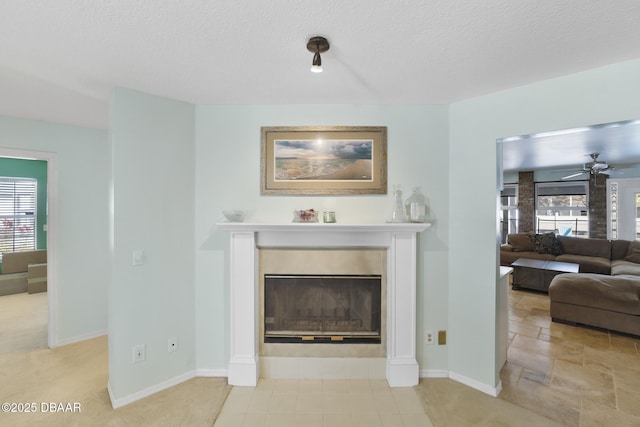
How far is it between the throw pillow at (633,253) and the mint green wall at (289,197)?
5.04m

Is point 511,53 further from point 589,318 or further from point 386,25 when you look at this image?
point 589,318

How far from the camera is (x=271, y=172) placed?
2.44 metres

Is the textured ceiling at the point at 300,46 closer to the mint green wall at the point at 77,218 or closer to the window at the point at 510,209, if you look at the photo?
the mint green wall at the point at 77,218

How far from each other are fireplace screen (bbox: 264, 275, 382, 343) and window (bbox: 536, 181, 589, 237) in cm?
650

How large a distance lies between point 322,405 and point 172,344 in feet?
4.35

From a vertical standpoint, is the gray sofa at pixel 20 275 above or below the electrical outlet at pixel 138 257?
below

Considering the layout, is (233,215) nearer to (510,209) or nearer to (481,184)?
(481,184)

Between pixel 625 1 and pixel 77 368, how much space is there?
451 cm

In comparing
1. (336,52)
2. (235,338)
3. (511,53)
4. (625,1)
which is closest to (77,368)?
(235,338)

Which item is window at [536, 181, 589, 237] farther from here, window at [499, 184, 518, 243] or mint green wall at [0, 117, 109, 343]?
mint green wall at [0, 117, 109, 343]

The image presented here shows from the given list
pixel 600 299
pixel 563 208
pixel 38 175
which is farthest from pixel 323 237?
pixel 563 208

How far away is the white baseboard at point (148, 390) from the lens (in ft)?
6.69

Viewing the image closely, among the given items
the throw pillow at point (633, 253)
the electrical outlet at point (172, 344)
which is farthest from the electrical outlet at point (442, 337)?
the throw pillow at point (633, 253)

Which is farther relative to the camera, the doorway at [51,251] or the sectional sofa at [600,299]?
the sectional sofa at [600,299]
